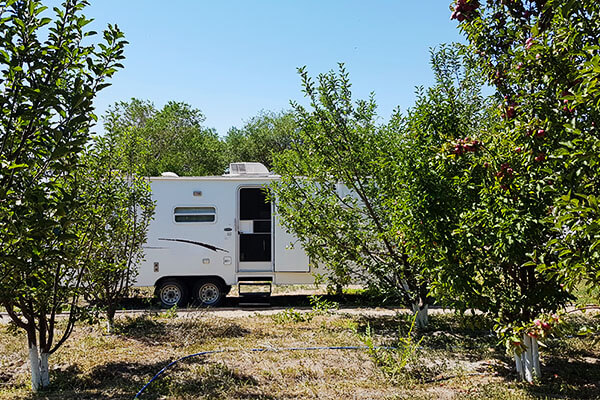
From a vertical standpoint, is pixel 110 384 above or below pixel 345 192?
below

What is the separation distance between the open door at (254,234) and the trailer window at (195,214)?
589 millimetres

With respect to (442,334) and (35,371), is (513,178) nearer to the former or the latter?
(442,334)

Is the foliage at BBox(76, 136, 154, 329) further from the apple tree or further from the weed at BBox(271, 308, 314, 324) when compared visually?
the apple tree

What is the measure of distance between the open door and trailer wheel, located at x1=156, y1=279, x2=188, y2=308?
1310mm

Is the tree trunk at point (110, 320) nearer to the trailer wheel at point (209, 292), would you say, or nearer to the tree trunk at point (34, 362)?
the tree trunk at point (34, 362)

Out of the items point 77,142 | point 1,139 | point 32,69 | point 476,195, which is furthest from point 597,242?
point 1,139

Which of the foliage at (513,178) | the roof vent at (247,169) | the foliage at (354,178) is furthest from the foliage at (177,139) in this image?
the foliage at (513,178)

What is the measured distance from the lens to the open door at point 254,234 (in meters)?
10.7

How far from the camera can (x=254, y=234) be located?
1077 cm

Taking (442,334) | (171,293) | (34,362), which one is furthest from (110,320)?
(442,334)

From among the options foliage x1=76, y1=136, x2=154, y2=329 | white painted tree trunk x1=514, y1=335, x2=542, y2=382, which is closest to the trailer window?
foliage x1=76, y1=136, x2=154, y2=329

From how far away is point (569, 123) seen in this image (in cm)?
319

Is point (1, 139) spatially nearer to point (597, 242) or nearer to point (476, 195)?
point (597, 242)

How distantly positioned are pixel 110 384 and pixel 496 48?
5.05 m
